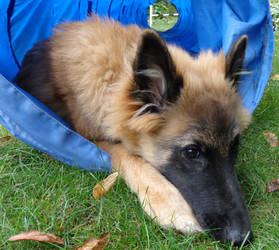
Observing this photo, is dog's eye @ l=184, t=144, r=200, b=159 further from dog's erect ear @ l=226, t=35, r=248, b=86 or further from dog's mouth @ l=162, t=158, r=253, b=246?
dog's erect ear @ l=226, t=35, r=248, b=86

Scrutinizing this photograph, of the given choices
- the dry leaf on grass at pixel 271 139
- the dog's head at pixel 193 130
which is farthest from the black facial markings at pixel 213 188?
the dry leaf on grass at pixel 271 139

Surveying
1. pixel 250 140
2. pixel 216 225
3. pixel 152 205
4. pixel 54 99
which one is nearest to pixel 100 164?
pixel 152 205

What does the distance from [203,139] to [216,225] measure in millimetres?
569

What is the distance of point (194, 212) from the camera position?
218 centimetres

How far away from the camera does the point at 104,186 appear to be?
8.33 feet

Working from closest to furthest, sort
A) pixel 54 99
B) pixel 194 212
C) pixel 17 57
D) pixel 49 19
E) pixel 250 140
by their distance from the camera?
pixel 194 212, pixel 54 99, pixel 250 140, pixel 17 57, pixel 49 19

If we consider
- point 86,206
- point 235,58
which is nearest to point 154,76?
point 235,58

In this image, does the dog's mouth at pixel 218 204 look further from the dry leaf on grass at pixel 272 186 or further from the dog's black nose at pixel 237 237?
the dry leaf on grass at pixel 272 186

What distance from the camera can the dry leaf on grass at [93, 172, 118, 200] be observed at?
97.6 inches

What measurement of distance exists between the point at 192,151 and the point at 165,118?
0.32 meters

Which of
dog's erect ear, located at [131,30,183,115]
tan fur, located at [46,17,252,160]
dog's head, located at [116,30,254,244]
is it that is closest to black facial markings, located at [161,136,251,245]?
dog's head, located at [116,30,254,244]

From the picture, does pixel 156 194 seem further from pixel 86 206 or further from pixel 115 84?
pixel 115 84

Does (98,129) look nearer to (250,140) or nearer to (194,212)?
(194,212)

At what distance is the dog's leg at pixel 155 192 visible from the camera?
2.14 m
